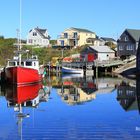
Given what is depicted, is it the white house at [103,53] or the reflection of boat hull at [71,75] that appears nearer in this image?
the reflection of boat hull at [71,75]

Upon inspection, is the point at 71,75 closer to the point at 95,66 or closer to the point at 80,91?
the point at 95,66

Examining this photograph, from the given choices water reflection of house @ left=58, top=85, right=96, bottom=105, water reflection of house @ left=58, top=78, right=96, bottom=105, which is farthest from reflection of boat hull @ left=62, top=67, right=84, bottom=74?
water reflection of house @ left=58, top=85, right=96, bottom=105

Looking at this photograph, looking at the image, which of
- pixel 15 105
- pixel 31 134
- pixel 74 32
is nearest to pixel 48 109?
pixel 15 105

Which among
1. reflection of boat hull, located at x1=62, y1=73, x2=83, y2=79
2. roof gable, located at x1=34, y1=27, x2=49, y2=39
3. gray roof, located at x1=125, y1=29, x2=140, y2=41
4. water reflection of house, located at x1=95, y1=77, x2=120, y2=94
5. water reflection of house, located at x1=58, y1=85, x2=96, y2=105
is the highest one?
roof gable, located at x1=34, y1=27, x2=49, y2=39

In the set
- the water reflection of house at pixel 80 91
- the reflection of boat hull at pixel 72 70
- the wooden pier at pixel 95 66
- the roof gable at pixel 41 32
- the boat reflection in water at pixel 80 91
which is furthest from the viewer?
the roof gable at pixel 41 32

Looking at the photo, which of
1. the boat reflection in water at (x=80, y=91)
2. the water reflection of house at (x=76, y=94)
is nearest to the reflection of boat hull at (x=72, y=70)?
the boat reflection in water at (x=80, y=91)

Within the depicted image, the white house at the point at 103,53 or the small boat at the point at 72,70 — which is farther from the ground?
the white house at the point at 103,53

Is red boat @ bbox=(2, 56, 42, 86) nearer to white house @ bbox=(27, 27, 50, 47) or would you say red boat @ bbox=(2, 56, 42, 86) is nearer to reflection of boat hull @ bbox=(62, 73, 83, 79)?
reflection of boat hull @ bbox=(62, 73, 83, 79)

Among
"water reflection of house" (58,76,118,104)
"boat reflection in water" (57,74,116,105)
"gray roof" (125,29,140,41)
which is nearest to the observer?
"boat reflection in water" (57,74,116,105)

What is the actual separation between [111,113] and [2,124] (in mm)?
7330

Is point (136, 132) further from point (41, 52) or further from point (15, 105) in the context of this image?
point (41, 52)

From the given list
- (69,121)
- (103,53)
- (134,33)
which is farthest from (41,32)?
(69,121)

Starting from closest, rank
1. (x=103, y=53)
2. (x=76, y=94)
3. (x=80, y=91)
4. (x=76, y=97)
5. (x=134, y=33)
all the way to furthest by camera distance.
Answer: (x=76, y=97) → (x=76, y=94) → (x=80, y=91) → (x=134, y=33) → (x=103, y=53)

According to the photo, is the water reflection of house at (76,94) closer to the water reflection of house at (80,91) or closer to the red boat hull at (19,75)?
the water reflection of house at (80,91)
